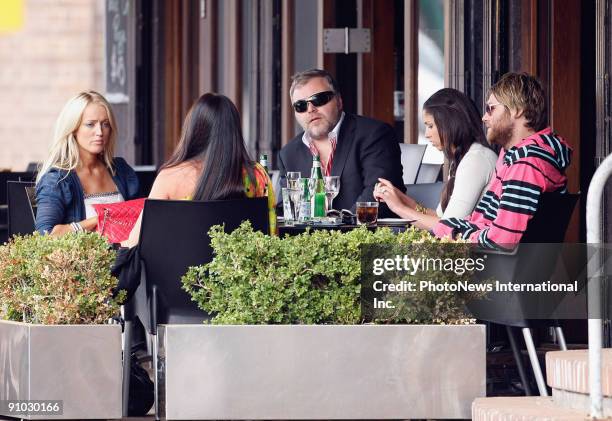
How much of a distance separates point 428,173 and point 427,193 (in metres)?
0.89

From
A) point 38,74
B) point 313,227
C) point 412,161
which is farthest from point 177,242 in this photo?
point 38,74

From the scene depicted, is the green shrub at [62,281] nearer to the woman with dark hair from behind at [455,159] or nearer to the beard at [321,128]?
the woman with dark hair from behind at [455,159]

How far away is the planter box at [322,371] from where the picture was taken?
3430mm

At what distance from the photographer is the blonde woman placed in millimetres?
5273

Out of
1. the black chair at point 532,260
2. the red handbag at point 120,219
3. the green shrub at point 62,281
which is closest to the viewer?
the green shrub at point 62,281

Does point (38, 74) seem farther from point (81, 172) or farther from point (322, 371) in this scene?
point (322, 371)

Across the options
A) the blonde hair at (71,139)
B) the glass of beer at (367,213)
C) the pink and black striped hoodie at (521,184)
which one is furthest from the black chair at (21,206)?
the pink and black striped hoodie at (521,184)

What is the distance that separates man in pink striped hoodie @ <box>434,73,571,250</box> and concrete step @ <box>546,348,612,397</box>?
2.33ft

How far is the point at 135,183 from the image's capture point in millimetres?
5660

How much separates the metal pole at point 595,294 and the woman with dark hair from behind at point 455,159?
4.95 feet

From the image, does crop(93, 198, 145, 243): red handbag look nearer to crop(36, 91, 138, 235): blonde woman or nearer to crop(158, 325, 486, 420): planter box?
crop(36, 91, 138, 235): blonde woman

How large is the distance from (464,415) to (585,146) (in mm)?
2878

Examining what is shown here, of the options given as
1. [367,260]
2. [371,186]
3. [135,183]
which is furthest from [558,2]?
[367,260]

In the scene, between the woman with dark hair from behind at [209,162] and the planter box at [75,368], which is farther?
the woman with dark hair from behind at [209,162]
